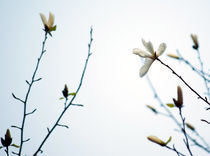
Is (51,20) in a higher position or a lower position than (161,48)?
higher

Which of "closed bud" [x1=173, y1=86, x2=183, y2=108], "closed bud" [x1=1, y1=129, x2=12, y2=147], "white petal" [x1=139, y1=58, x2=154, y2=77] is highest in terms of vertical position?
"white petal" [x1=139, y1=58, x2=154, y2=77]

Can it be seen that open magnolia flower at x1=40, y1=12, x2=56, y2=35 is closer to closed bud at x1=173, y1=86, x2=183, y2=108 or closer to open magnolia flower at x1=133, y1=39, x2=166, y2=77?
open magnolia flower at x1=133, y1=39, x2=166, y2=77

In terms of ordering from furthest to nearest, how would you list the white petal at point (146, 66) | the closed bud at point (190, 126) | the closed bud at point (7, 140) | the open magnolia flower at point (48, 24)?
the closed bud at point (190, 126), the open magnolia flower at point (48, 24), the closed bud at point (7, 140), the white petal at point (146, 66)

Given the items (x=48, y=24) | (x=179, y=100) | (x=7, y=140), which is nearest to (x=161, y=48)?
(x=179, y=100)

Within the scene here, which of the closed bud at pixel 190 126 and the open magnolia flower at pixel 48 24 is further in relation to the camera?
the closed bud at pixel 190 126

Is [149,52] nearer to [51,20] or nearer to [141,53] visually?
[141,53]

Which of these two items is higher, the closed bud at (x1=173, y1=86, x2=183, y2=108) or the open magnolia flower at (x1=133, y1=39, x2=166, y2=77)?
the open magnolia flower at (x1=133, y1=39, x2=166, y2=77)

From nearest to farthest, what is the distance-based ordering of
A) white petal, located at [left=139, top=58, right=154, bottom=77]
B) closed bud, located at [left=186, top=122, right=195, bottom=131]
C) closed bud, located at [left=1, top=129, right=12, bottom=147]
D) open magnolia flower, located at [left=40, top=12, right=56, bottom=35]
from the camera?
1. white petal, located at [left=139, top=58, right=154, bottom=77]
2. closed bud, located at [left=1, top=129, right=12, bottom=147]
3. open magnolia flower, located at [left=40, top=12, right=56, bottom=35]
4. closed bud, located at [left=186, top=122, right=195, bottom=131]

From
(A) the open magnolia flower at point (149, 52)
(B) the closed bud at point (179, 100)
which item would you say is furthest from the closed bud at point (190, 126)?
(A) the open magnolia flower at point (149, 52)

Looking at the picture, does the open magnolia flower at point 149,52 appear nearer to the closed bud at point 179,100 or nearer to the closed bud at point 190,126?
the closed bud at point 179,100

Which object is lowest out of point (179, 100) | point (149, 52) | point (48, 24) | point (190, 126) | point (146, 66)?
point (190, 126)

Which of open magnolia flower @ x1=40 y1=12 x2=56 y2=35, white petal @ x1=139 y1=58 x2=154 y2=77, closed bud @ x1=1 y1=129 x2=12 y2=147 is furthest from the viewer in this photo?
open magnolia flower @ x1=40 y1=12 x2=56 y2=35

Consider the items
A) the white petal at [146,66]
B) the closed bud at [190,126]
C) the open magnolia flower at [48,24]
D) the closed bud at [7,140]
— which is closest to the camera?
the white petal at [146,66]

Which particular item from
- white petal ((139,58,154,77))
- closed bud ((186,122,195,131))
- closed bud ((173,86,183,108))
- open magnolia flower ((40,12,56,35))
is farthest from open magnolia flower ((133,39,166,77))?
closed bud ((186,122,195,131))
